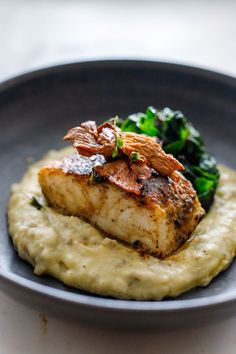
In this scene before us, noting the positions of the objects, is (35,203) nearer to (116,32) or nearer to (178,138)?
(178,138)

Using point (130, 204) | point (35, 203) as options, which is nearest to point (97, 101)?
point (35, 203)

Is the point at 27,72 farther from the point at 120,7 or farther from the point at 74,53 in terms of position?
the point at 120,7

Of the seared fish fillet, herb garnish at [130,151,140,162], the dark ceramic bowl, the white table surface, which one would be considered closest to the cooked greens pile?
the dark ceramic bowl

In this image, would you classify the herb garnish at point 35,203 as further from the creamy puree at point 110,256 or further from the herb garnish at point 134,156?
the herb garnish at point 134,156

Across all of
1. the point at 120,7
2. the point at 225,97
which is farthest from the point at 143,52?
the point at 225,97

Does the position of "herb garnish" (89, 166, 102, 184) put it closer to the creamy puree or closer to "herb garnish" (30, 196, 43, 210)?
the creamy puree

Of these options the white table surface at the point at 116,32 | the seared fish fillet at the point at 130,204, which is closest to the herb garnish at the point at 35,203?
Result: the seared fish fillet at the point at 130,204

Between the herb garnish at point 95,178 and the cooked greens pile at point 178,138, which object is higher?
the cooked greens pile at point 178,138
